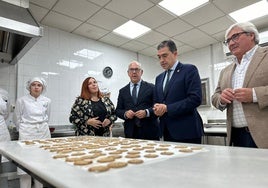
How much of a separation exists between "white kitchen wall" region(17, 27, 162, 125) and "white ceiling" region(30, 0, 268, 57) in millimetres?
202

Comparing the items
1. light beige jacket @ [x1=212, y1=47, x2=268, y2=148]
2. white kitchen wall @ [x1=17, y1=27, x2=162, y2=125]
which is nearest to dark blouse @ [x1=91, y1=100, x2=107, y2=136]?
light beige jacket @ [x1=212, y1=47, x2=268, y2=148]

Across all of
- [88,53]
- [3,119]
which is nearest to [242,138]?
[3,119]

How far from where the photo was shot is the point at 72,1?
3.02 metres

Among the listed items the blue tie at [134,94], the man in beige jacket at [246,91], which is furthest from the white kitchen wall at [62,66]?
the man in beige jacket at [246,91]

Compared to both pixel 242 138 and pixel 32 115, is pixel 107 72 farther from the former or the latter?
pixel 242 138

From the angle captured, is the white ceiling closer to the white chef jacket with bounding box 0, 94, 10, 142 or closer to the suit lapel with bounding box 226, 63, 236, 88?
the white chef jacket with bounding box 0, 94, 10, 142

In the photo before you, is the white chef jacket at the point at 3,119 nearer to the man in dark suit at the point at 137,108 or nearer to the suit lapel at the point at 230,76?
the man in dark suit at the point at 137,108

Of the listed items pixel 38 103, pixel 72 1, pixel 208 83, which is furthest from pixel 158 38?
pixel 38 103

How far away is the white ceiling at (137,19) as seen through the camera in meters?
3.13

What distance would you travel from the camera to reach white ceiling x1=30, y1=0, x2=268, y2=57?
10.3 feet

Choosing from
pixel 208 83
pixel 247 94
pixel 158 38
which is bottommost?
pixel 247 94

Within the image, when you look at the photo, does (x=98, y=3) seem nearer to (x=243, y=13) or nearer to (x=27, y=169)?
(x=243, y=13)

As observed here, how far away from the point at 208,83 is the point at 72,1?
3329 millimetres

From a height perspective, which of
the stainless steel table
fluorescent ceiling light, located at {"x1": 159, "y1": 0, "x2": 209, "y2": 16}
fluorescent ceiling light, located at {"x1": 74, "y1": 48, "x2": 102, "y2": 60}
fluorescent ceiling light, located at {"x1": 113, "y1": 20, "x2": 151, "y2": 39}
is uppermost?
fluorescent ceiling light, located at {"x1": 159, "y1": 0, "x2": 209, "y2": 16}
